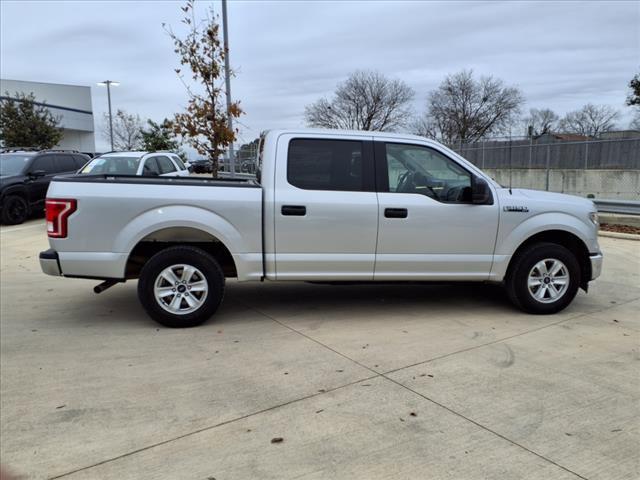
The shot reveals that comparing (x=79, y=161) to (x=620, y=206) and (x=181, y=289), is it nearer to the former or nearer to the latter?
(x=181, y=289)

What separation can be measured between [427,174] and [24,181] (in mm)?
11800

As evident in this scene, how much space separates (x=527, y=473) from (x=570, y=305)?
12.2 ft

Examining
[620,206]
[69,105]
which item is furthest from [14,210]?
[69,105]

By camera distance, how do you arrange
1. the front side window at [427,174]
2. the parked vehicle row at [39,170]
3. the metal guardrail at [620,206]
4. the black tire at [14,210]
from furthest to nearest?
the black tire at [14,210], the parked vehicle row at [39,170], the metal guardrail at [620,206], the front side window at [427,174]

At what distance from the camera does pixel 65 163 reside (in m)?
15.0

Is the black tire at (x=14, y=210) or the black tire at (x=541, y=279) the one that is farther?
the black tire at (x=14, y=210)

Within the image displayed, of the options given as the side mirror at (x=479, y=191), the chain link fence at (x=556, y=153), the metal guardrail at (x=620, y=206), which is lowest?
the metal guardrail at (x=620, y=206)

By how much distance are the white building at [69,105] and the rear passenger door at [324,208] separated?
5139 cm

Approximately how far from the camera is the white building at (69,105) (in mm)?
49344

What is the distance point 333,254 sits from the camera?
5082 mm

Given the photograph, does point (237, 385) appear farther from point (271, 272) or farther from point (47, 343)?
point (47, 343)

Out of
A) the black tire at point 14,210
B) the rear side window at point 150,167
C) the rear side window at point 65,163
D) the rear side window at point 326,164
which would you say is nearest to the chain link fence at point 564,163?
the rear side window at point 65,163

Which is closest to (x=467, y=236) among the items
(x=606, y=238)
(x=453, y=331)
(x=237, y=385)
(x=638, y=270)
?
(x=453, y=331)

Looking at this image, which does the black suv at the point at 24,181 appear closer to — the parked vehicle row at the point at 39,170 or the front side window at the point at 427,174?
the parked vehicle row at the point at 39,170
